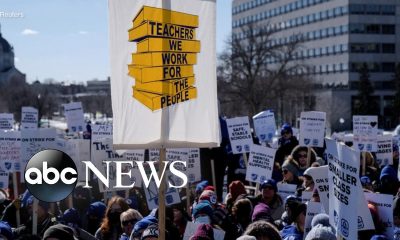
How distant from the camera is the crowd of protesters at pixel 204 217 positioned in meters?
5.96

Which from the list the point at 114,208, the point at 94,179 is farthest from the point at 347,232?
the point at 94,179

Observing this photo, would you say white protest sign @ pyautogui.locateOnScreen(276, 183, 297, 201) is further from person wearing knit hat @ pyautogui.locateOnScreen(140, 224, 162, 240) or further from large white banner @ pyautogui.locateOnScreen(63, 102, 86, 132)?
large white banner @ pyautogui.locateOnScreen(63, 102, 86, 132)

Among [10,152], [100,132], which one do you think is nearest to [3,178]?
[10,152]

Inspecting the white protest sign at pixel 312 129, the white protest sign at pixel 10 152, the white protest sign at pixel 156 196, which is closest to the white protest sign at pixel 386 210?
the white protest sign at pixel 156 196

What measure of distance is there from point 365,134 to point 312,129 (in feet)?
6.85

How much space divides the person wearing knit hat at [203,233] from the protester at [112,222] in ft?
4.97

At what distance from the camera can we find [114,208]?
25.5ft

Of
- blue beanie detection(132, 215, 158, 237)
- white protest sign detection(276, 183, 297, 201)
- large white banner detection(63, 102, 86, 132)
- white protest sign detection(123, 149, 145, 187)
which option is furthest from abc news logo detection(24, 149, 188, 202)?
large white banner detection(63, 102, 86, 132)

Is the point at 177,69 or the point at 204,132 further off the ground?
the point at 177,69

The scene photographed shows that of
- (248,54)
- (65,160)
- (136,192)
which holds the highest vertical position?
(248,54)

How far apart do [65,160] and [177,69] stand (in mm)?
1213

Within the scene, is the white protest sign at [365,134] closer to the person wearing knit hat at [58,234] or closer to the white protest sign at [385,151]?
the white protest sign at [385,151]

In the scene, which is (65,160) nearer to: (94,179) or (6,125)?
(94,179)

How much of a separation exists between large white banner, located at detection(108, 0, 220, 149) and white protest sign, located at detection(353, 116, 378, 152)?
8.39m
